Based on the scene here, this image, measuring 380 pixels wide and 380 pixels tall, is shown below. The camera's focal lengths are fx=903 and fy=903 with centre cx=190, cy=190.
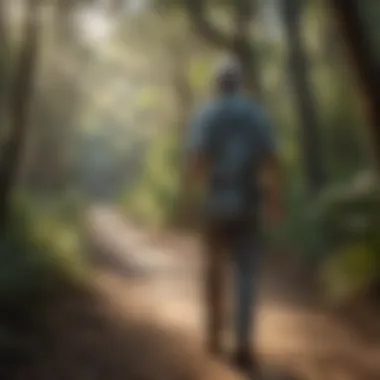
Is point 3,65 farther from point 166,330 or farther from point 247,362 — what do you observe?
point 247,362

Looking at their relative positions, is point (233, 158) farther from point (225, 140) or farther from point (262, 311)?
point (262, 311)

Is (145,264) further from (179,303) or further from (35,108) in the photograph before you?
(35,108)

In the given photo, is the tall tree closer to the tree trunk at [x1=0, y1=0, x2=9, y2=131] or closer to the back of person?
the back of person

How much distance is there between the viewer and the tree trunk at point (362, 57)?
1.51 m

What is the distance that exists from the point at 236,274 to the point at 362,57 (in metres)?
0.43

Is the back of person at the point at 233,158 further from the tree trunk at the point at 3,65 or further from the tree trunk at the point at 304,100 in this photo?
the tree trunk at the point at 3,65

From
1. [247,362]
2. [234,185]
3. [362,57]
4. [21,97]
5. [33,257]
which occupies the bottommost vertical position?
[247,362]

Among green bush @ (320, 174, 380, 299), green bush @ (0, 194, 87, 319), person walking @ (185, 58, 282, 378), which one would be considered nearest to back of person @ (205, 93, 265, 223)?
person walking @ (185, 58, 282, 378)

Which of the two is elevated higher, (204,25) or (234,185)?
(204,25)

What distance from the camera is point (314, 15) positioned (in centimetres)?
151

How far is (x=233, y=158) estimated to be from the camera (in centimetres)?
151

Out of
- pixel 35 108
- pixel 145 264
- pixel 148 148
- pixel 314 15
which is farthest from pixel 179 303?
pixel 314 15

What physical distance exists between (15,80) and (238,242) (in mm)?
465

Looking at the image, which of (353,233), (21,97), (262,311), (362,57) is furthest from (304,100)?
(21,97)
